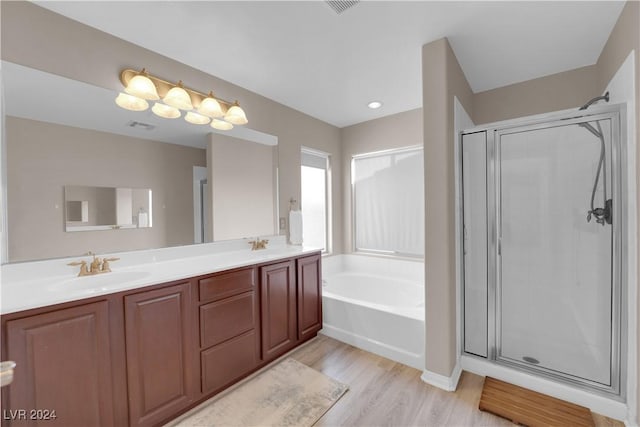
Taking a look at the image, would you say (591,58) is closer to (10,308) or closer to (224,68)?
(224,68)

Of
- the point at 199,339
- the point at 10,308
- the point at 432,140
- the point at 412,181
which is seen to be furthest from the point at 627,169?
the point at 10,308

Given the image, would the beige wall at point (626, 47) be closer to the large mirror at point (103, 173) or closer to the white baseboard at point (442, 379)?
the white baseboard at point (442, 379)

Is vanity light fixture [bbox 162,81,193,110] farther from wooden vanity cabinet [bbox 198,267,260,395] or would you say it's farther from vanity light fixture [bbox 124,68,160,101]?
wooden vanity cabinet [bbox 198,267,260,395]

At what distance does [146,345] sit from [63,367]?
1.14 ft

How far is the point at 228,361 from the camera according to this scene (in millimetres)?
1927

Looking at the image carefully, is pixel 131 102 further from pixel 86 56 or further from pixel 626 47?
pixel 626 47

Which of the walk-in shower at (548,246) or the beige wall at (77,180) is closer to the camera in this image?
the beige wall at (77,180)

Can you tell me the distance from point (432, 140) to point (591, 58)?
1600 millimetres

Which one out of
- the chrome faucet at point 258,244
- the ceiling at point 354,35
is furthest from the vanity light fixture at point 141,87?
the chrome faucet at point 258,244

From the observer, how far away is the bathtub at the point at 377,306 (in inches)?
87.8

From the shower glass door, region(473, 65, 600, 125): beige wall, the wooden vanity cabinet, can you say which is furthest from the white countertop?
region(473, 65, 600, 125): beige wall

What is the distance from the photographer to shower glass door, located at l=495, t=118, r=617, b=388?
1.73 m

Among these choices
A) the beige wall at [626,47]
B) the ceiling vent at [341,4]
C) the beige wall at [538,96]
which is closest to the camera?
the beige wall at [626,47]

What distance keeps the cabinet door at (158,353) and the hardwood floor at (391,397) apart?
0.91 m
